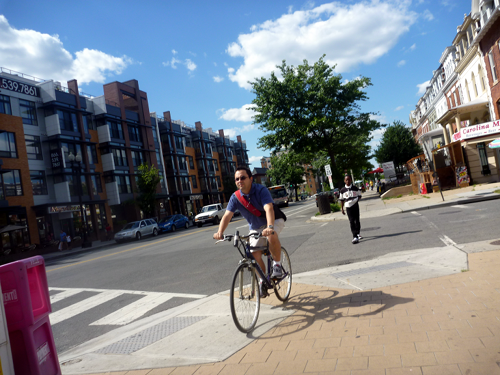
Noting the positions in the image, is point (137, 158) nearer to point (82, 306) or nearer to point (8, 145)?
point (8, 145)

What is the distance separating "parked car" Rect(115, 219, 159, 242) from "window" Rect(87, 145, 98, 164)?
43.2 ft

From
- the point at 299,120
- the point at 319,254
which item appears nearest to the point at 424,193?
the point at 299,120

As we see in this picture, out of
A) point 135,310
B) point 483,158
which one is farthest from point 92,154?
point 135,310

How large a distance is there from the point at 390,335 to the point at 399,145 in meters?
61.1

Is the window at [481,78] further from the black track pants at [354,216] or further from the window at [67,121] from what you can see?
the window at [67,121]

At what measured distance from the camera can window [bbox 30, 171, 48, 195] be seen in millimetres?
34312

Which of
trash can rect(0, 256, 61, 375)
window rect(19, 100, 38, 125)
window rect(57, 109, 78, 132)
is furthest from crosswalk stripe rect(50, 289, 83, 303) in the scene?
window rect(57, 109, 78, 132)

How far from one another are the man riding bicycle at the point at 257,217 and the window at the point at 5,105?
3435 centimetres

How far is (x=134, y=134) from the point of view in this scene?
48656 millimetres

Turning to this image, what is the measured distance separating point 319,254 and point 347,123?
22.0 meters

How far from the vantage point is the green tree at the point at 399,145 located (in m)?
60.3

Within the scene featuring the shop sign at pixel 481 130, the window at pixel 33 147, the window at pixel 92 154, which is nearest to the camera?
the shop sign at pixel 481 130

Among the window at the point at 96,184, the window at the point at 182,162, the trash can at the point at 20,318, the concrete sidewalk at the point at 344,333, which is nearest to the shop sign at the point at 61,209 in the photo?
the window at the point at 96,184

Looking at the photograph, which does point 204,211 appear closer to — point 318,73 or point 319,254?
point 318,73
